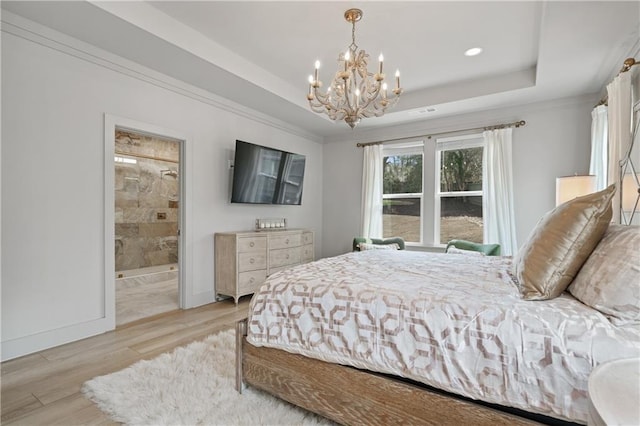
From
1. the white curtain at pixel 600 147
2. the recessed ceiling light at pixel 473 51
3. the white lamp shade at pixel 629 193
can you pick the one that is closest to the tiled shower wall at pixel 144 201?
the recessed ceiling light at pixel 473 51

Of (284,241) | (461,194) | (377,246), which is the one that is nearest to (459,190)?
(461,194)

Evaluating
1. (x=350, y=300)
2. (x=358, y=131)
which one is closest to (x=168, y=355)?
(x=350, y=300)

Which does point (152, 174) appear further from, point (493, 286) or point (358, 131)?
point (493, 286)

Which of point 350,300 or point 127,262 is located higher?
point 350,300

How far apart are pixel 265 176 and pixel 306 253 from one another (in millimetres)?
1384

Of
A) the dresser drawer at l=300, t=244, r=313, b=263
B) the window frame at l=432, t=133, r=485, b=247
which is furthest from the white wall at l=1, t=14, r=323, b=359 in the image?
the window frame at l=432, t=133, r=485, b=247

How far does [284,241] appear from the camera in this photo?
14.6 feet

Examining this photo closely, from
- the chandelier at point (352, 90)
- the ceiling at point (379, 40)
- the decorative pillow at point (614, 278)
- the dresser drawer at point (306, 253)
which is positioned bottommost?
the dresser drawer at point (306, 253)

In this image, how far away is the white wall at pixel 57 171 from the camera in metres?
2.39

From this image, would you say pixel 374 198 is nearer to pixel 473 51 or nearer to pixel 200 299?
pixel 473 51

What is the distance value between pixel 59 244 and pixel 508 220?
16.2ft

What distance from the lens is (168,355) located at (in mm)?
2352

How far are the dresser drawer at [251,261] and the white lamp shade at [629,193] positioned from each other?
11.7 feet

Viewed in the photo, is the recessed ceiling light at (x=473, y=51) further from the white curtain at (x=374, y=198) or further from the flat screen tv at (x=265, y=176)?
the flat screen tv at (x=265, y=176)
